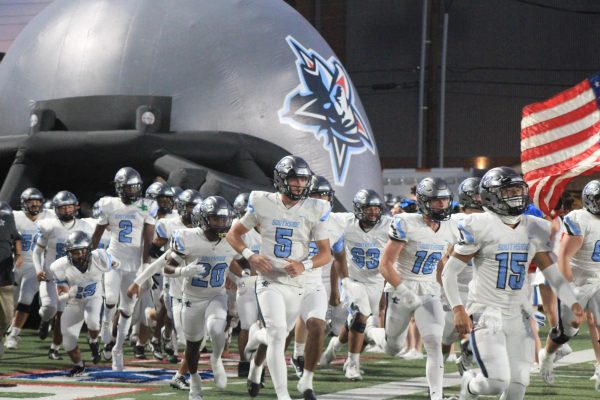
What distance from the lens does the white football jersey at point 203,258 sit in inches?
391

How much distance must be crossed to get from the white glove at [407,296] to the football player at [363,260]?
1984 mm

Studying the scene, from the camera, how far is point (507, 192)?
298 inches

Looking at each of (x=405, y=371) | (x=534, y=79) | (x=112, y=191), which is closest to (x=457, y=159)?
(x=534, y=79)

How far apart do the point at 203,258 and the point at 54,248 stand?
→ 4.93 m

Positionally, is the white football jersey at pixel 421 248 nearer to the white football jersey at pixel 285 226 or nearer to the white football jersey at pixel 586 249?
the white football jersey at pixel 285 226

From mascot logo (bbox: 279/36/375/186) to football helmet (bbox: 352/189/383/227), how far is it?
271 inches

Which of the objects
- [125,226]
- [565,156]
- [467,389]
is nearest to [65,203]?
[125,226]

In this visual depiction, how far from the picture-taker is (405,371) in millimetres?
12008

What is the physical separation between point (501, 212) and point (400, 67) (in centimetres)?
3005

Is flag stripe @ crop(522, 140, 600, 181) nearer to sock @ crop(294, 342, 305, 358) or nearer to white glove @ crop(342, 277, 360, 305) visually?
white glove @ crop(342, 277, 360, 305)

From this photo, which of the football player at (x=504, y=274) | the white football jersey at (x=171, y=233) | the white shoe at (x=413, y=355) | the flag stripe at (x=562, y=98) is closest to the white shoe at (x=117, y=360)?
the white football jersey at (x=171, y=233)

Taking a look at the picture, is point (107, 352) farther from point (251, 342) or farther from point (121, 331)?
point (251, 342)

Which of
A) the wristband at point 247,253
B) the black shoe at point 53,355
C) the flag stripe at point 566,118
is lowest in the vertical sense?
the black shoe at point 53,355

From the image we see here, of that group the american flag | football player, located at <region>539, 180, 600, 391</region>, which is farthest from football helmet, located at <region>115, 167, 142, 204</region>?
football player, located at <region>539, 180, 600, 391</region>
